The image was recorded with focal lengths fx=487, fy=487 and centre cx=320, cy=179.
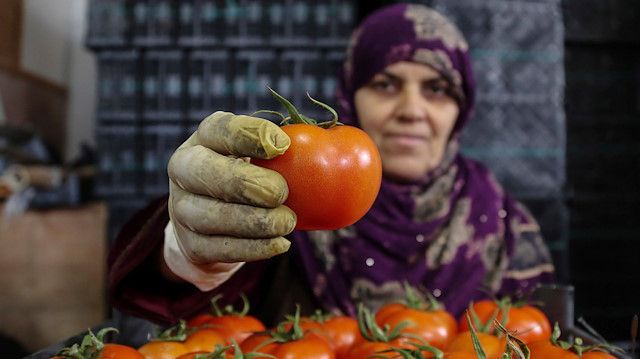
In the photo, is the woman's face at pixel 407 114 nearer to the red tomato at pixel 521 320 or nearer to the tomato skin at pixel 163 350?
the red tomato at pixel 521 320

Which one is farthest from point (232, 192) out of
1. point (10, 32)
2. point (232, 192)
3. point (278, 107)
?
point (10, 32)

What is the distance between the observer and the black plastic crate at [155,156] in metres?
2.01

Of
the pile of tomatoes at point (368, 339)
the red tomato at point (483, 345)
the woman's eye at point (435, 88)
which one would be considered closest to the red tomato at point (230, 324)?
the pile of tomatoes at point (368, 339)

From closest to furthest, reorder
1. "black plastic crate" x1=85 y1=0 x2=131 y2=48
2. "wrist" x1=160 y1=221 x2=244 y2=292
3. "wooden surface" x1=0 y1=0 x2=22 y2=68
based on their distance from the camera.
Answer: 1. "wrist" x1=160 y1=221 x2=244 y2=292
2. "black plastic crate" x1=85 y1=0 x2=131 y2=48
3. "wooden surface" x1=0 y1=0 x2=22 y2=68

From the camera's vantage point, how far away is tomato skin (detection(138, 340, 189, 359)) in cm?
48

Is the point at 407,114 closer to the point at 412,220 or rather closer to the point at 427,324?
the point at 412,220

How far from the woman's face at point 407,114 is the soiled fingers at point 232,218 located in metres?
0.68

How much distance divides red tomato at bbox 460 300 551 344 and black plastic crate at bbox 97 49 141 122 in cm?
173

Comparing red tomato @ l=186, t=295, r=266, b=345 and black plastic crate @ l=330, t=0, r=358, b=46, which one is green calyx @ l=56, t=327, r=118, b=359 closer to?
red tomato @ l=186, t=295, r=266, b=345

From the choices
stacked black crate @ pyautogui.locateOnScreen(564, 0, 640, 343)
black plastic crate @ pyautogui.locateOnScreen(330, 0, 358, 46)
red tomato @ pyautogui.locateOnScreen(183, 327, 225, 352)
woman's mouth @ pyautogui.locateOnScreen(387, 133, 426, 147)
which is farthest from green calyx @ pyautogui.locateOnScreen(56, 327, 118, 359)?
stacked black crate @ pyautogui.locateOnScreen(564, 0, 640, 343)

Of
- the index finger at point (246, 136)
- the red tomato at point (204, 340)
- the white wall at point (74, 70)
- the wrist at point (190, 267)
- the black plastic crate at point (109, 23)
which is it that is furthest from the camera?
the white wall at point (74, 70)

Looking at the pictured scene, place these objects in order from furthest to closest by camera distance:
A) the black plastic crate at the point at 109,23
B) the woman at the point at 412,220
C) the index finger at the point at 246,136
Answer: the black plastic crate at the point at 109,23 → the woman at the point at 412,220 → the index finger at the point at 246,136

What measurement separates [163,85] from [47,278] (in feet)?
3.07

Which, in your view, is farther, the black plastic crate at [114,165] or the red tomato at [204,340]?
the black plastic crate at [114,165]
